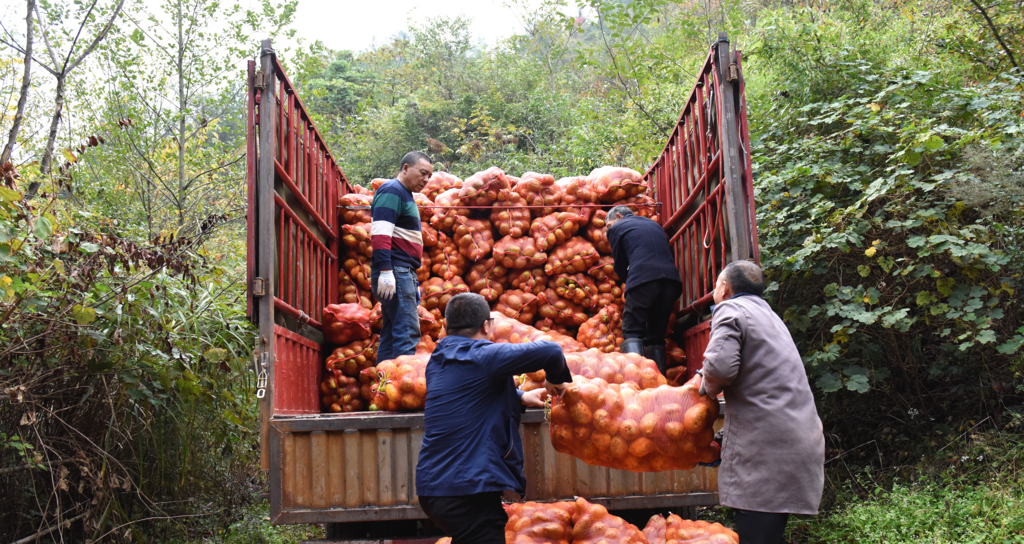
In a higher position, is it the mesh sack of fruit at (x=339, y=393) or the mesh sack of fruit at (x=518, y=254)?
the mesh sack of fruit at (x=518, y=254)

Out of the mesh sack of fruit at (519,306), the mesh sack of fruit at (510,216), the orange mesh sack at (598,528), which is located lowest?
the orange mesh sack at (598,528)

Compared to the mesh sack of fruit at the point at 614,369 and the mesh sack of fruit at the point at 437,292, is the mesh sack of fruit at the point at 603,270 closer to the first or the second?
the mesh sack of fruit at the point at 437,292

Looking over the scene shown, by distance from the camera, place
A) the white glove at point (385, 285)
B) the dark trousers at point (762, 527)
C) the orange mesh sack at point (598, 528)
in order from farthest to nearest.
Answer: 1. the white glove at point (385, 285)
2. the orange mesh sack at point (598, 528)
3. the dark trousers at point (762, 527)

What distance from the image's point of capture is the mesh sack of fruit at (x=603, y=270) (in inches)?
198

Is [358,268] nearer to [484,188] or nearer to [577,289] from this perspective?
[484,188]

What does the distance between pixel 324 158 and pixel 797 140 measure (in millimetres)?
4250

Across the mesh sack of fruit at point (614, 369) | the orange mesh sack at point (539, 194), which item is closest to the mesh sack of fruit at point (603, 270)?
the orange mesh sack at point (539, 194)

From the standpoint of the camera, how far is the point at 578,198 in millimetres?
5254

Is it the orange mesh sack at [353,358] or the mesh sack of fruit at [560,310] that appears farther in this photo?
the mesh sack of fruit at [560,310]

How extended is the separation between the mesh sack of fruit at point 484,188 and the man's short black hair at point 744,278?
8.94 feet

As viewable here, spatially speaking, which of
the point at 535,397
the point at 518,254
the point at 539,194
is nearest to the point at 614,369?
the point at 535,397

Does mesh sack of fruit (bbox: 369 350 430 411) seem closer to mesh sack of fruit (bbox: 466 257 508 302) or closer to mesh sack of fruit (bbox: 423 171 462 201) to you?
mesh sack of fruit (bbox: 466 257 508 302)

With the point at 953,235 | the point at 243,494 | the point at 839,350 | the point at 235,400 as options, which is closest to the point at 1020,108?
the point at 953,235

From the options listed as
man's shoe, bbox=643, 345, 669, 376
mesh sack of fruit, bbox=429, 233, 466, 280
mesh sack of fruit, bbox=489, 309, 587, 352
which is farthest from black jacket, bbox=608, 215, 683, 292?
mesh sack of fruit, bbox=429, 233, 466, 280
